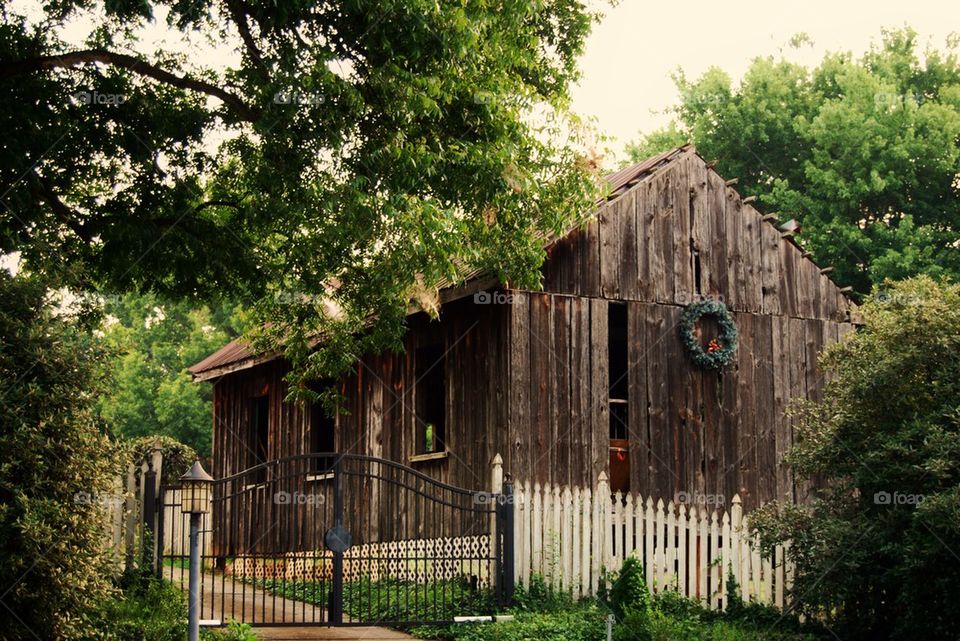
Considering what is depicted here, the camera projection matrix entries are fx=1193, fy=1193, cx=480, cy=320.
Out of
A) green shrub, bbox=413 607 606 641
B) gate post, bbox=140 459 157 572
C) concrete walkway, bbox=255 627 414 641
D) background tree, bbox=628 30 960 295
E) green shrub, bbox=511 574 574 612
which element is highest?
background tree, bbox=628 30 960 295

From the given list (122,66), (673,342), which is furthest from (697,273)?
(122,66)

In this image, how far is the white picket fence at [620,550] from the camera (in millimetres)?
14773

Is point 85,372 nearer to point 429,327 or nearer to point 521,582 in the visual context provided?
point 521,582

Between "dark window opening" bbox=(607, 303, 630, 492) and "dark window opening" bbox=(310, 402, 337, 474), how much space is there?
5474mm

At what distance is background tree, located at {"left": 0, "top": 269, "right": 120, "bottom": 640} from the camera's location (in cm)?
1032

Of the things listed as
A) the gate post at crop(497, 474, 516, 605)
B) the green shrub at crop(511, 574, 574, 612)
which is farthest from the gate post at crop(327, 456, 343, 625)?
the green shrub at crop(511, 574, 574, 612)

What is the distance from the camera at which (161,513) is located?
1345 centimetres

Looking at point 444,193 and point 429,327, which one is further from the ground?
point 444,193

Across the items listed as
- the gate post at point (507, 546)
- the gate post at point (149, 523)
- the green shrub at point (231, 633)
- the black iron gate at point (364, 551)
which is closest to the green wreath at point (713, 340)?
the black iron gate at point (364, 551)

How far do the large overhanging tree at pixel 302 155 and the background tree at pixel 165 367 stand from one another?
2884cm

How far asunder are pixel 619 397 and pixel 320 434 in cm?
701

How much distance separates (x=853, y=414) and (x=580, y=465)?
5.00 metres

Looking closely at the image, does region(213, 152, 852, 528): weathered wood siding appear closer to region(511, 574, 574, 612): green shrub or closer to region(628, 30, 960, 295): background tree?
region(511, 574, 574, 612): green shrub

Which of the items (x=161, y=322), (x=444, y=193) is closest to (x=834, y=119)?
(x=444, y=193)
